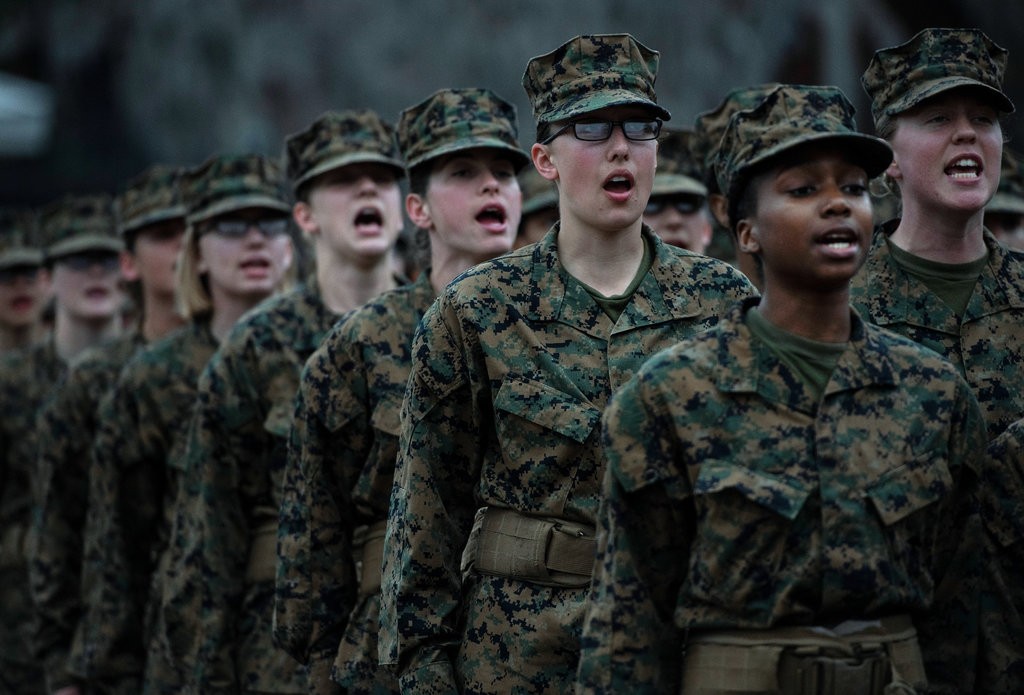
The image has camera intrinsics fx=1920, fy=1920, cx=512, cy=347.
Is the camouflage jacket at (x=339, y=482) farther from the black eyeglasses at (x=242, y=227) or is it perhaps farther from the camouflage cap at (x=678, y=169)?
the camouflage cap at (x=678, y=169)

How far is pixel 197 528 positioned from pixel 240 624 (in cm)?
45

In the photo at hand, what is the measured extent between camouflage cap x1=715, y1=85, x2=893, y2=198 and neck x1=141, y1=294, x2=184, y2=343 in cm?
631

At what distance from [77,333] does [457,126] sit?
551cm

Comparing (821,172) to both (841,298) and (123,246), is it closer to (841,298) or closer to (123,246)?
(841,298)

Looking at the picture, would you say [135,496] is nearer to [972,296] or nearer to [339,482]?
[339,482]

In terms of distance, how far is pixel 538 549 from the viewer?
5.73 m

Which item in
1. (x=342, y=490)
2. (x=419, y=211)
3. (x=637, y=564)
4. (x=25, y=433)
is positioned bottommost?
(x=637, y=564)

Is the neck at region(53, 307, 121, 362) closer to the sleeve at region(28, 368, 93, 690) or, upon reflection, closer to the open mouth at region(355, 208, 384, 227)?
the sleeve at region(28, 368, 93, 690)

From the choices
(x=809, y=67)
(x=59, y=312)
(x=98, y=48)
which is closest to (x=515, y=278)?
(x=59, y=312)

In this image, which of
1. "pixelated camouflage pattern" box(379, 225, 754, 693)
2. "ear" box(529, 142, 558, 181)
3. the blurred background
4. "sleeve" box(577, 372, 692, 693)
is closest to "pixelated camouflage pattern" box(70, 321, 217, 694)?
"pixelated camouflage pattern" box(379, 225, 754, 693)

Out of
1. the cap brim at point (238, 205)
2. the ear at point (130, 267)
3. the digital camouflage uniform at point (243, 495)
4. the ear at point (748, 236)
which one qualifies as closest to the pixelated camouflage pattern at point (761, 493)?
the ear at point (748, 236)

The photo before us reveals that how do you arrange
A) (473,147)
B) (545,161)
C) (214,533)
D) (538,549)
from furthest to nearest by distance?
1. (214,533)
2. (473,147)
3. (545,161)
4. (538,549)

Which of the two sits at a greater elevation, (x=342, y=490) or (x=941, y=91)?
(x=941, y=91)

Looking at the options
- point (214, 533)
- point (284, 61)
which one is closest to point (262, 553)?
point (214, 533)
